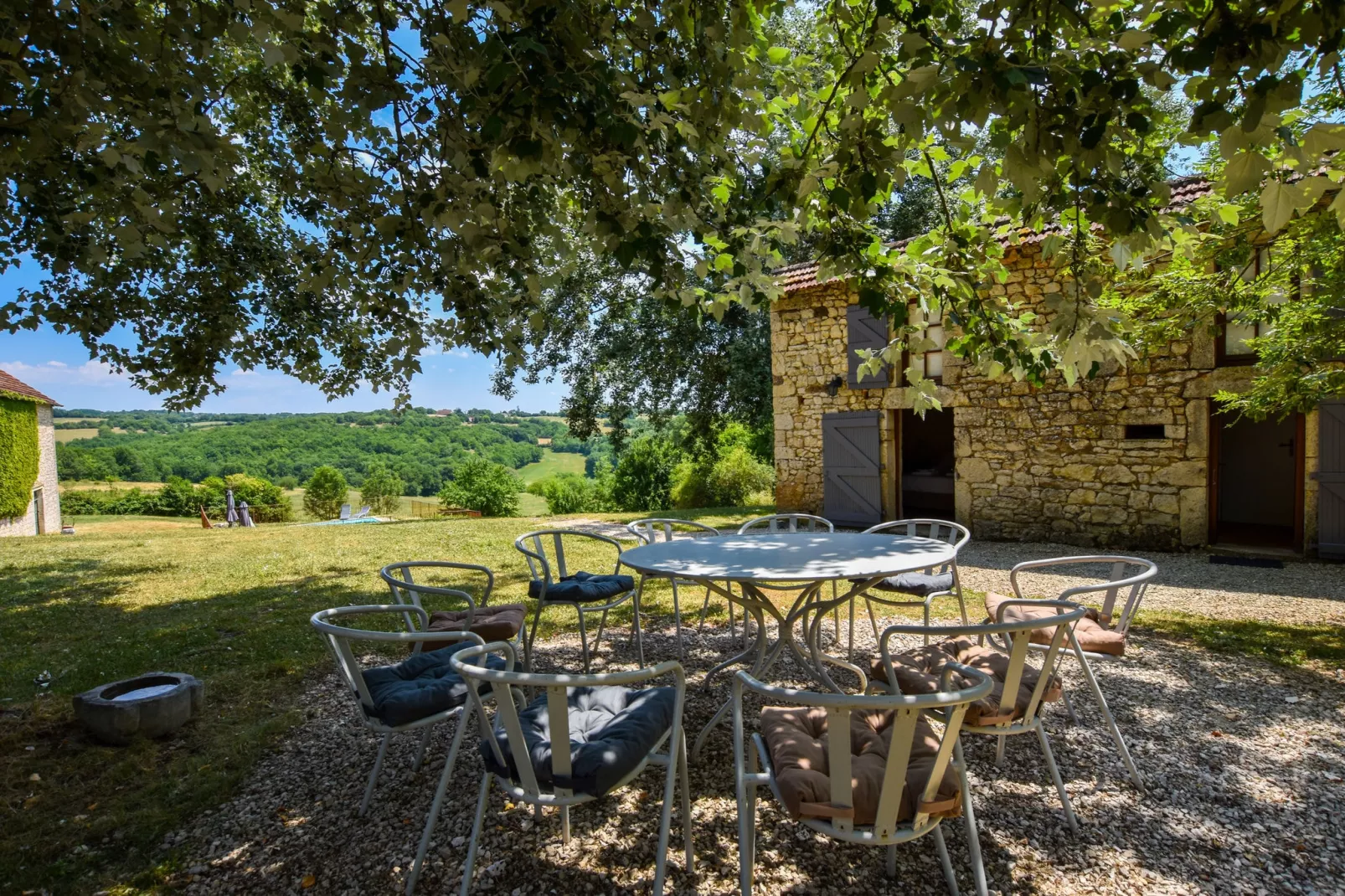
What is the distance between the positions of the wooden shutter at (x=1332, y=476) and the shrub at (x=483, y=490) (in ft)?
71.3

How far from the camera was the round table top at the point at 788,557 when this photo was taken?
247cm

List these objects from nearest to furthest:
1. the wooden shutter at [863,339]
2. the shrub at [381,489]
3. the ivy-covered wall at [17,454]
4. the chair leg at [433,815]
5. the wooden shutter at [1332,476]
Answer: the chair leg at [433,815] → the wooden shutter at [1332,476] → the wooden shutter at [863,339] → the ivy-covered wall at [17,454] → the shrub at [381,489]

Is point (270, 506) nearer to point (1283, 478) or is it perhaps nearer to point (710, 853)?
point (710, 853)

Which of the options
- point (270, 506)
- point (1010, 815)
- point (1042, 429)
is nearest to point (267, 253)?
point (1010, 815)

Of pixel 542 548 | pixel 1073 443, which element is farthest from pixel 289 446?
pixel 1073 443

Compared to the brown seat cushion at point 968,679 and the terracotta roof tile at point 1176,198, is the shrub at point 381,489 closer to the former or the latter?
the terracotta roof tile at point 1176,198

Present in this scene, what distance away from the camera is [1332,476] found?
639 centimetres

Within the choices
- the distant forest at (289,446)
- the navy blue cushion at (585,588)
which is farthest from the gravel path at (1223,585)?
the distant forest at (289,446)

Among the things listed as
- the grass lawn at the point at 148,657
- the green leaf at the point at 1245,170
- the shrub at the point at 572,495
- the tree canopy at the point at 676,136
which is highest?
the tree canopy at the point at 676,136

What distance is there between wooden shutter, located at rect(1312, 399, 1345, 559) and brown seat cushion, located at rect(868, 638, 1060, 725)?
6.38 m

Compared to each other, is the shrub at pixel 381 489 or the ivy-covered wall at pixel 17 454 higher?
the ivy-covered wall at pixel 17 454

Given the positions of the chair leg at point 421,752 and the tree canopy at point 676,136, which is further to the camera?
the chair leg at point 421,752

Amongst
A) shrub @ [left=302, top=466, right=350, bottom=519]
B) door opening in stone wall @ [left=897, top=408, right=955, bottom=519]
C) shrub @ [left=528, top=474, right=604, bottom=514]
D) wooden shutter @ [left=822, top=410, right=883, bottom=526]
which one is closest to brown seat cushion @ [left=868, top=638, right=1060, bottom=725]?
wooden shutter @ [left=822, top=410, right=883, bottom=526]

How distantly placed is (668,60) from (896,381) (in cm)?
732
